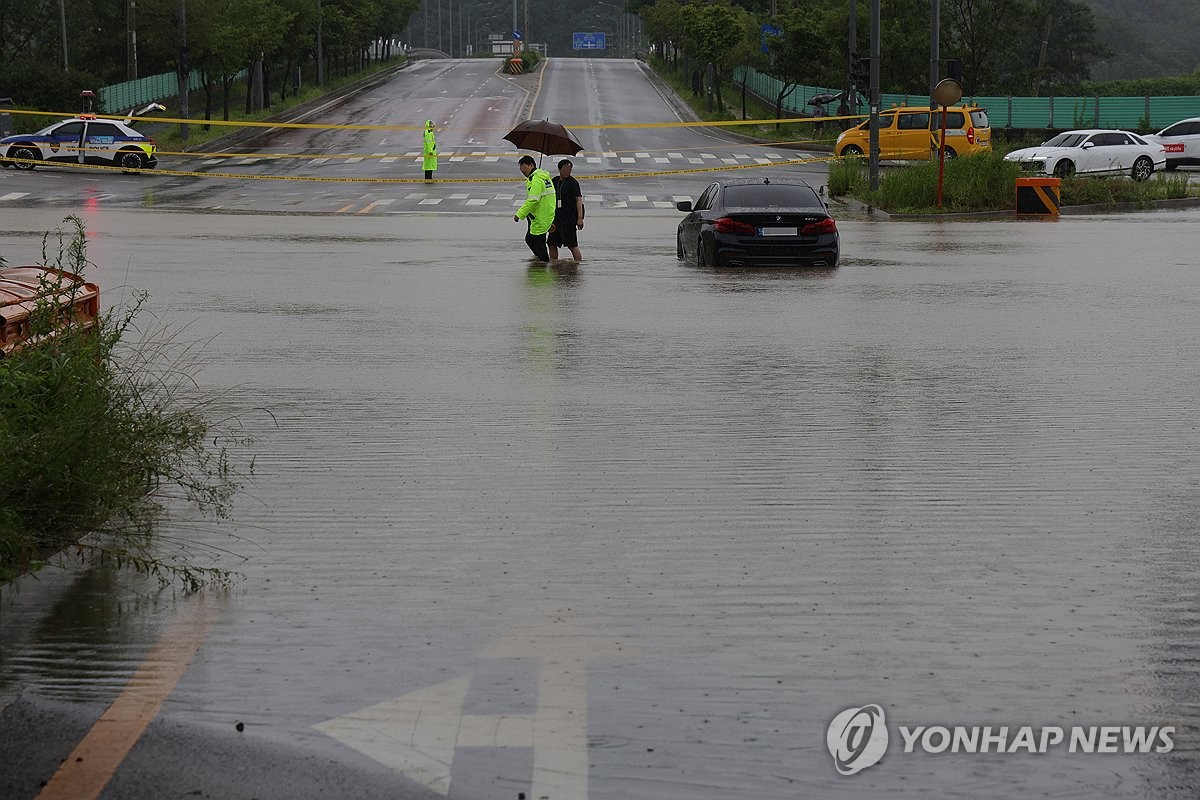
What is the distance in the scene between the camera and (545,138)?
28.0 metres

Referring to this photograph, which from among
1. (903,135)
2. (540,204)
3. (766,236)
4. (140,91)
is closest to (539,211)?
(540,204)

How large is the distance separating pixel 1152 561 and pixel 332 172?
146ft

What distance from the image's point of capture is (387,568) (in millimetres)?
7199

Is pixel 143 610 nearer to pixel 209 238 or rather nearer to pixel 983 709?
pixel 983 709

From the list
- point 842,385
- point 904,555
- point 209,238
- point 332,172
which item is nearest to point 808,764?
point 904,555

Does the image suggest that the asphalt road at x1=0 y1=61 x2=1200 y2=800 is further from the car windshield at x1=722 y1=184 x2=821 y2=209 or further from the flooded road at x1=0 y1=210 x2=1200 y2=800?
the car windshield at x1=722 y1=184 x2=821 y2=209

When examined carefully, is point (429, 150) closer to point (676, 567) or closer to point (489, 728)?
point (676, 567)

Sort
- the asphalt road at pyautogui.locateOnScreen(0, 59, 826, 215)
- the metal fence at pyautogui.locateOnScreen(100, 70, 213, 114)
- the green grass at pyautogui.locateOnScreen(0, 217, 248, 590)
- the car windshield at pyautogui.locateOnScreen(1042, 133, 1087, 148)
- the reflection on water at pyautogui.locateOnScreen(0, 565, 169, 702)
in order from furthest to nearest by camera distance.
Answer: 1. the metal fence at pyautogui.locateOnScreen(100, 70, 213, 114)
2. the car windshield at pyautogui.locateOnScreen(1042, 133, 1087, 148)
3. the asphalt road at pyautogui.locateOnScreen(0, 59, 826, 215)
4. the green grass at pyautogui.locateOnScreen(0, 217, 248, 590)
5. the reflection on water at pyautogui.locateOnScreen(0, 565, 169, 702)

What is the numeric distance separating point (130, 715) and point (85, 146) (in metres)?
46.8

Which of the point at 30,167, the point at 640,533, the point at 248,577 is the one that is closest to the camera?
the point at 248,577

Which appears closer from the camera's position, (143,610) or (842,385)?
(143,610)

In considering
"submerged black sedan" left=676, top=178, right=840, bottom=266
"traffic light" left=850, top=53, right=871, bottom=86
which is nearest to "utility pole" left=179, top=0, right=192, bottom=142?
"traffic light" left=850, top=53, right=871, bottom=86

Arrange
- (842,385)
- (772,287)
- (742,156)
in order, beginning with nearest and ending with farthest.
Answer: (842,385) < (772,287) < (742,156)

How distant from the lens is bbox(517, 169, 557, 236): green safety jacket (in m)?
23.5
